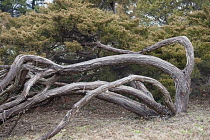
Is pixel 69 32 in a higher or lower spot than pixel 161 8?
lower

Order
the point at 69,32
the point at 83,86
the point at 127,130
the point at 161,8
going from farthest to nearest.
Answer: the point at 161,8 < the point at 69,32 < the point at 83,86 < the point at 127,130

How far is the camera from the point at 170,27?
25.1 feet

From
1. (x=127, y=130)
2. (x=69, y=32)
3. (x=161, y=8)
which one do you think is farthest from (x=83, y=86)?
(x=161, y=8)

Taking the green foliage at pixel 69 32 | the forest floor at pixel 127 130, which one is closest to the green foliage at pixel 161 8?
the green foliage at pixel 69 32

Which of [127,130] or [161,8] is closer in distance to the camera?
[127,130]

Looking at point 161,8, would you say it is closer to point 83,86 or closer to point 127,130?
point 83,86

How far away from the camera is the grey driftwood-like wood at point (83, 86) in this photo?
4.68 metres

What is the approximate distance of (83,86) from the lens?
5109mm

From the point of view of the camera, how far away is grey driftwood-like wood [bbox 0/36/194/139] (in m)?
4.68

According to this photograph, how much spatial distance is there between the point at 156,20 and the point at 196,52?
5059 millimetres

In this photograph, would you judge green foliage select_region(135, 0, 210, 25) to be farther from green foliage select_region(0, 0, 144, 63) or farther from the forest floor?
the forest floor

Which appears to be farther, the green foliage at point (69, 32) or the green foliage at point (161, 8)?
the green foliage at point (161, 8)

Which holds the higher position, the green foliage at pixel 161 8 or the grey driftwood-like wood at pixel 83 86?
the green foliage at pixel 161 8

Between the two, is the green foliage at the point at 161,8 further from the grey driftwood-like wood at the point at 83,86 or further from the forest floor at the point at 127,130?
the forest floor at the point at 127,130
